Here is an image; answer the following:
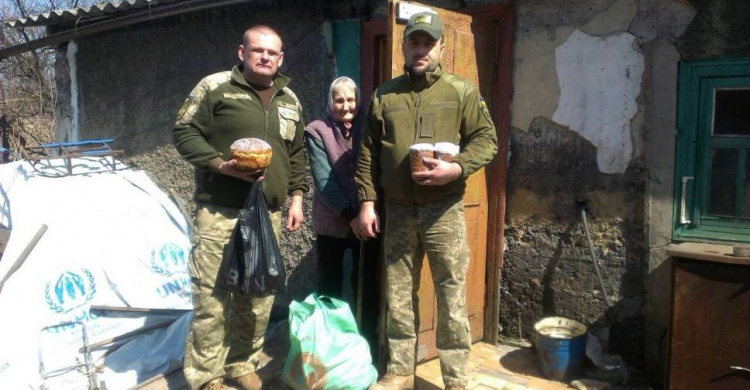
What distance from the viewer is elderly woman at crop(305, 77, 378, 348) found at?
3.43 metres

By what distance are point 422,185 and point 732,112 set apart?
193 centimetres

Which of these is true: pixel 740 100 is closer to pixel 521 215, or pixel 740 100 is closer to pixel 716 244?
pixel 716 244

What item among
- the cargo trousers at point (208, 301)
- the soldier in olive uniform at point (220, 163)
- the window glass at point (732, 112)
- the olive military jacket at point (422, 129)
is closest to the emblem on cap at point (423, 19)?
the olive military jacket at point (422, 129)

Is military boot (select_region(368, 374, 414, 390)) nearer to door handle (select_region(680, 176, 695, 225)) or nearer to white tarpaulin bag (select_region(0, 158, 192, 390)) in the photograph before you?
white tarpaulin bag (select_region(0, 158, 192, 390))

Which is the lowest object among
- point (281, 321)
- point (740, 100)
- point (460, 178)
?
point (281, 321)

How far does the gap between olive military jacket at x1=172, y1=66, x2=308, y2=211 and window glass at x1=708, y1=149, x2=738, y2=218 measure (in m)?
2.52

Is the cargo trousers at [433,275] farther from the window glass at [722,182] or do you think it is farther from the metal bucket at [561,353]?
the window glass at [722,182]

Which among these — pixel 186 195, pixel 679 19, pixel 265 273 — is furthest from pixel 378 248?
pixel 186 195

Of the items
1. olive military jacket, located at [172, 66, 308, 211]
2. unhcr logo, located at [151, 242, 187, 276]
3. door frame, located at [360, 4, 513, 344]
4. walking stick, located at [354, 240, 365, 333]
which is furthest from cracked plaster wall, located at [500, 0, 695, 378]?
unhcr logo, located at [151, 242, 187, 276]

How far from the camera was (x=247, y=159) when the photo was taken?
289 centimetres

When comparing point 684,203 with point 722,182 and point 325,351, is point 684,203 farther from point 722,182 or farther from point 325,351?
point 325,351

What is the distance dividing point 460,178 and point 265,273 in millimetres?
1126

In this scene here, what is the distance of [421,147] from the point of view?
9.40ft

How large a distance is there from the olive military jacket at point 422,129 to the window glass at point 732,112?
1.44m
